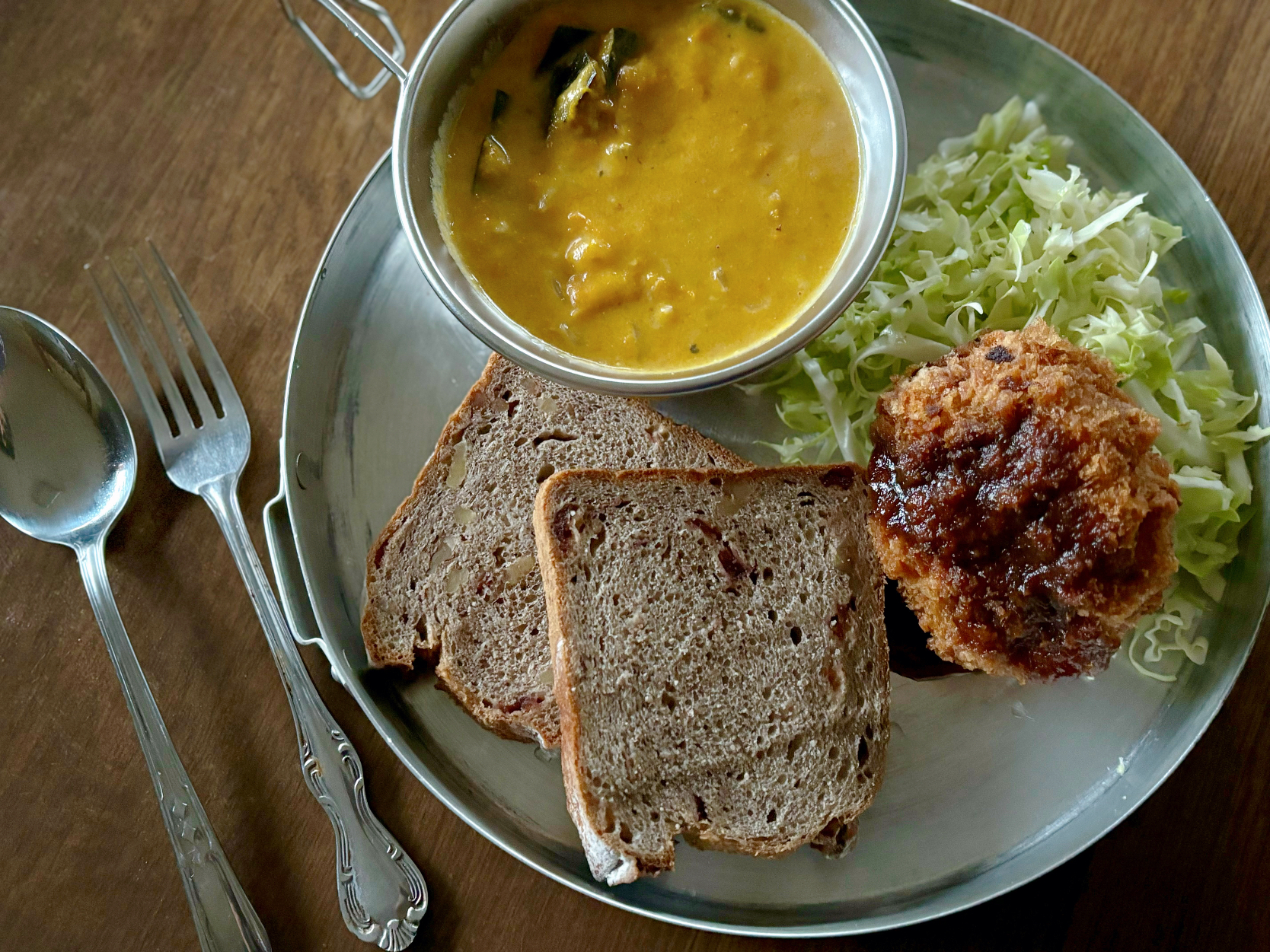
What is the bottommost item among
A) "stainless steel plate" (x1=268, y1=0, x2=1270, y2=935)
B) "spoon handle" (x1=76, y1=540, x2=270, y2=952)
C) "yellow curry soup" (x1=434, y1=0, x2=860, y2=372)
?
"spoon handle" (x1=76, y1=540, x2=270, y2=952)

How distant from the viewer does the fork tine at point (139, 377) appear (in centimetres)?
254

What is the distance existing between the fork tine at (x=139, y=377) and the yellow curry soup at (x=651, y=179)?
41.9 inches

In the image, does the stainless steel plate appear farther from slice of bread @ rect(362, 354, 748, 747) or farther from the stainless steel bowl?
the stainless steel bowl

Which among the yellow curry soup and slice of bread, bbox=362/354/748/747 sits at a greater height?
the yellow curry soup

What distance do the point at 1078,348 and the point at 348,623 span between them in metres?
1.94

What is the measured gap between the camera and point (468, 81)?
214 cm

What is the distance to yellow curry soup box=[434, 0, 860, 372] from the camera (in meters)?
2.04

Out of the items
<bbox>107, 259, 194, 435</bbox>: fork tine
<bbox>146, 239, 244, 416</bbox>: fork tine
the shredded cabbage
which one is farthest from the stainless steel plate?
<bbox>107, 259, 194, 435</bbox>: fork tine

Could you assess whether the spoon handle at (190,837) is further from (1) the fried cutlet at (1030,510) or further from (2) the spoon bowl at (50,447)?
(1) the fried cutlet at (1030,510)

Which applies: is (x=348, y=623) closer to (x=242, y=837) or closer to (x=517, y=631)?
(x=517, y=631)

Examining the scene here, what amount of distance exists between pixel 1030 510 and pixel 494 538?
1305 mm

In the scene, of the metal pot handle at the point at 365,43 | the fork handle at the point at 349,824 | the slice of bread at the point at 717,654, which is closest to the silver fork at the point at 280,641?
the fork handle at the point at 349,824

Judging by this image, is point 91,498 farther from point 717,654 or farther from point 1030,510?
point 1030,510

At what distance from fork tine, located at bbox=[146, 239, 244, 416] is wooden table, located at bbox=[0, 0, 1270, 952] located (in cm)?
7
